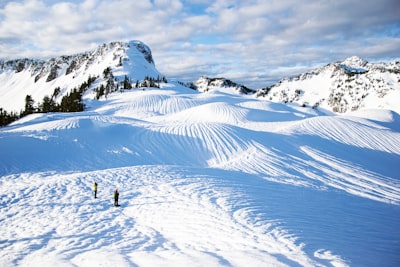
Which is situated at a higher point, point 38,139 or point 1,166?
point 38,139

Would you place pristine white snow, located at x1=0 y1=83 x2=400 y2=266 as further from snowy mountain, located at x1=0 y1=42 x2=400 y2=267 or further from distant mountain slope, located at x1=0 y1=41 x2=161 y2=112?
distant mountain slope, located at x1=0 y1=41 x2=161 y2=112

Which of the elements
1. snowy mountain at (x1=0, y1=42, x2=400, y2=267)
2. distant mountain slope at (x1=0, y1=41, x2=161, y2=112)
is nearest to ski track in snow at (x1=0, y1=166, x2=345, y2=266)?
snowy mountain at (x1=0, y1=42, x2=400, y2=267)

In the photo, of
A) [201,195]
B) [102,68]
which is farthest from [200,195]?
[102,68]

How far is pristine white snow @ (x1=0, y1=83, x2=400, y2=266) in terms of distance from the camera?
8.85 meters

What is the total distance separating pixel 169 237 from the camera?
390 inches

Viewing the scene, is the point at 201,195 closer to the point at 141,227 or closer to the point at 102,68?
the point at 141,227

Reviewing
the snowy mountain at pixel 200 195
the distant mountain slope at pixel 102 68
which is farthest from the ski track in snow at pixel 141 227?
the distant mountain slope at pixel 102 68

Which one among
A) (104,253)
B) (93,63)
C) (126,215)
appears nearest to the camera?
(104,253)

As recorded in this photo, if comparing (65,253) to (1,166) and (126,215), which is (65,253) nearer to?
(126,215)

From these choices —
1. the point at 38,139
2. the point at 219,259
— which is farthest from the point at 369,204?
the point at 38,139

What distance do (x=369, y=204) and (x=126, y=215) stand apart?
1564 centimetres

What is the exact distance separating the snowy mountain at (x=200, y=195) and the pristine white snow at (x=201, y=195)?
81 millimetres

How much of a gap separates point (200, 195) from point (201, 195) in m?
0.06

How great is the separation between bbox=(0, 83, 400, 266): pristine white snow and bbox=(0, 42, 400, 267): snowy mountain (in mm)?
81
